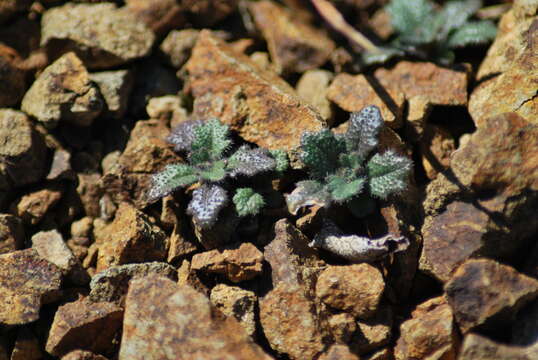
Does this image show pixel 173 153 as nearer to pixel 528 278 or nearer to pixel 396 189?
pixel 396 189

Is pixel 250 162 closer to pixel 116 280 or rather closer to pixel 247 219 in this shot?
pixel 247 219

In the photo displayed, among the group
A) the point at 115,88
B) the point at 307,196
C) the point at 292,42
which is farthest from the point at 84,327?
the point at 292,42

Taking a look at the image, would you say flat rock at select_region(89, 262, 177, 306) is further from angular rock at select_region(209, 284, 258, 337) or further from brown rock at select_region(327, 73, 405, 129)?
brown rock at select_region(327, 73, 405, 129)

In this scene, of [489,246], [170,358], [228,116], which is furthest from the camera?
[228,116]

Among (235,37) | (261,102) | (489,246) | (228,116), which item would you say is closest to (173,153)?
(228,116)

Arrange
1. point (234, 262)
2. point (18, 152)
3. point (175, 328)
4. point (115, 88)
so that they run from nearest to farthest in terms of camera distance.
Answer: point (175, 328) → point (234, 262) → point (18, 152) → point (115, 88)

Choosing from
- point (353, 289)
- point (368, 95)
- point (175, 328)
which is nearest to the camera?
point (175, 328)
